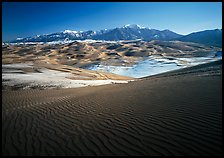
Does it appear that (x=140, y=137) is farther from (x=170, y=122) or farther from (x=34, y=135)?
(x=34, y=135)

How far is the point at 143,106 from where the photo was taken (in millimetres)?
8844

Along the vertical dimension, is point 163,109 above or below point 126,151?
above

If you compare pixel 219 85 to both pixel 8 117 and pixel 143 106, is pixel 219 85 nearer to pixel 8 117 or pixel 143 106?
pixel 143 106

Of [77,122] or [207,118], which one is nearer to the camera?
[207,118]

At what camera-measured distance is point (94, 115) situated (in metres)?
8.31

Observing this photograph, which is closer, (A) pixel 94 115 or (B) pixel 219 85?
(A) pixel 94 115

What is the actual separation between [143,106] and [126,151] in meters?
3.97

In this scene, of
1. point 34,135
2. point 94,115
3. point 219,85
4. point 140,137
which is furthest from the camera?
point 219,85

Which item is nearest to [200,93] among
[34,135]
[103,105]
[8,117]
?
[103,105]

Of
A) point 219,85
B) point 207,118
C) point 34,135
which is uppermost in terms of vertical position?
point 219,85

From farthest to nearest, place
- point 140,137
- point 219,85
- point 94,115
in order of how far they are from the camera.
→ 1. point 219,85
2. point 94,115
3. point 140,137

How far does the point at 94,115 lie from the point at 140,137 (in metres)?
3.02

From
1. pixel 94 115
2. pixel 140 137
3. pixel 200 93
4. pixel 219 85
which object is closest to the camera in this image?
pixel 140 137

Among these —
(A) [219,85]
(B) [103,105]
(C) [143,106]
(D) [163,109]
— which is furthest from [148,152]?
(A) [219,85]
